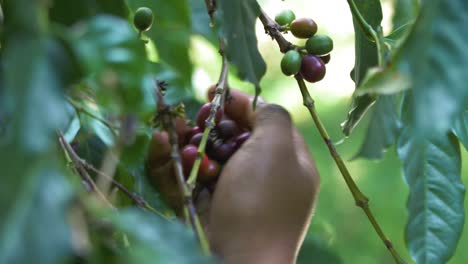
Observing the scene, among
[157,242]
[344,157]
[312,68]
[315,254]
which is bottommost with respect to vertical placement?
[344,157]

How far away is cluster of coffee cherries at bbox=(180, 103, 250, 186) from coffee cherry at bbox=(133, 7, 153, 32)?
11 centimetres

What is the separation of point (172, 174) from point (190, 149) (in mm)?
108

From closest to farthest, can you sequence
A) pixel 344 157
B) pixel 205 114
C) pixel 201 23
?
1. pixel 205 114
2. pixel 201 23
3. pixel 344 157

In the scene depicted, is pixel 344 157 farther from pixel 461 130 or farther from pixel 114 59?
pixel 114 59

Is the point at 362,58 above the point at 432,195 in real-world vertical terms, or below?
above

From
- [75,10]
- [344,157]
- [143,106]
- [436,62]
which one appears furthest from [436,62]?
[344,157]

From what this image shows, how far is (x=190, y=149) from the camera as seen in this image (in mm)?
770

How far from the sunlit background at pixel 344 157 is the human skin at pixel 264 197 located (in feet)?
4.78

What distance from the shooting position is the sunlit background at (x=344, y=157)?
2.38 metres

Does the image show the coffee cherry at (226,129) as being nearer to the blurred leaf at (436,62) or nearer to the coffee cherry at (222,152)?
the coffee cherry at (222,152)

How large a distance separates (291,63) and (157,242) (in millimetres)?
397

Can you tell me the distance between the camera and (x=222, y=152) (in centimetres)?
80

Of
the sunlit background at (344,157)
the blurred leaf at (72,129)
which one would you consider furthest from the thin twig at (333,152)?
the sunlit background at (344,157)

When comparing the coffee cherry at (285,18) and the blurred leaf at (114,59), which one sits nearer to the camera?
the blurred leaf at (114,59)
